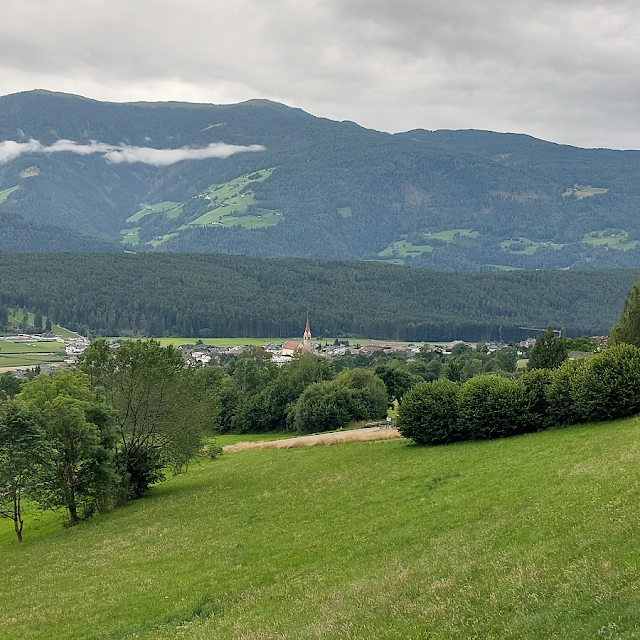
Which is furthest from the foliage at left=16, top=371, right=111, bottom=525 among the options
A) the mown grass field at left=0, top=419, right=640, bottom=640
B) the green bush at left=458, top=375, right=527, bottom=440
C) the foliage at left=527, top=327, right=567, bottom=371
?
the foliage at left=527, top=327, right=567, bottom=371

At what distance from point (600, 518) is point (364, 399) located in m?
67.9

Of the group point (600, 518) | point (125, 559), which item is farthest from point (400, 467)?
point (600, 518)

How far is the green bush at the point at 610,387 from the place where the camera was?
40375mm

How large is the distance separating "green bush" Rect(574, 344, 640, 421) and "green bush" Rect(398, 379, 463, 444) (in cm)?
711

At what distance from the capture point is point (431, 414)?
148 feet

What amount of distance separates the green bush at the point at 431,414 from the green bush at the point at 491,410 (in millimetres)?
658

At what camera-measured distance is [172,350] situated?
47469 mm

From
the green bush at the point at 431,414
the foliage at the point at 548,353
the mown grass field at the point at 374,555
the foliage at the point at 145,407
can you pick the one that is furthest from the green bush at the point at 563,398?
the foliage at the point at 548,353

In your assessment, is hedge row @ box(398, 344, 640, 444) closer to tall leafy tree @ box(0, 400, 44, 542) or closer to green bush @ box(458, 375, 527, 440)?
green bush @ box(458, 375, 527, 440)

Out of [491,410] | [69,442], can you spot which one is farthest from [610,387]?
[69,442]

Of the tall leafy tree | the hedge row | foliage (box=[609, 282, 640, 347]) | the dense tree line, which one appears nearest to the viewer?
the tall leafy tree

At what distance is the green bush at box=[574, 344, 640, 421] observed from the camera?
1590 inches

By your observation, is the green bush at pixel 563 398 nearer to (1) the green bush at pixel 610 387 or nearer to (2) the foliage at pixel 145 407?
Result: (1) the green bush at pixel 610 387

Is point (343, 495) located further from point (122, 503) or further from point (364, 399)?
point (364, 399)
